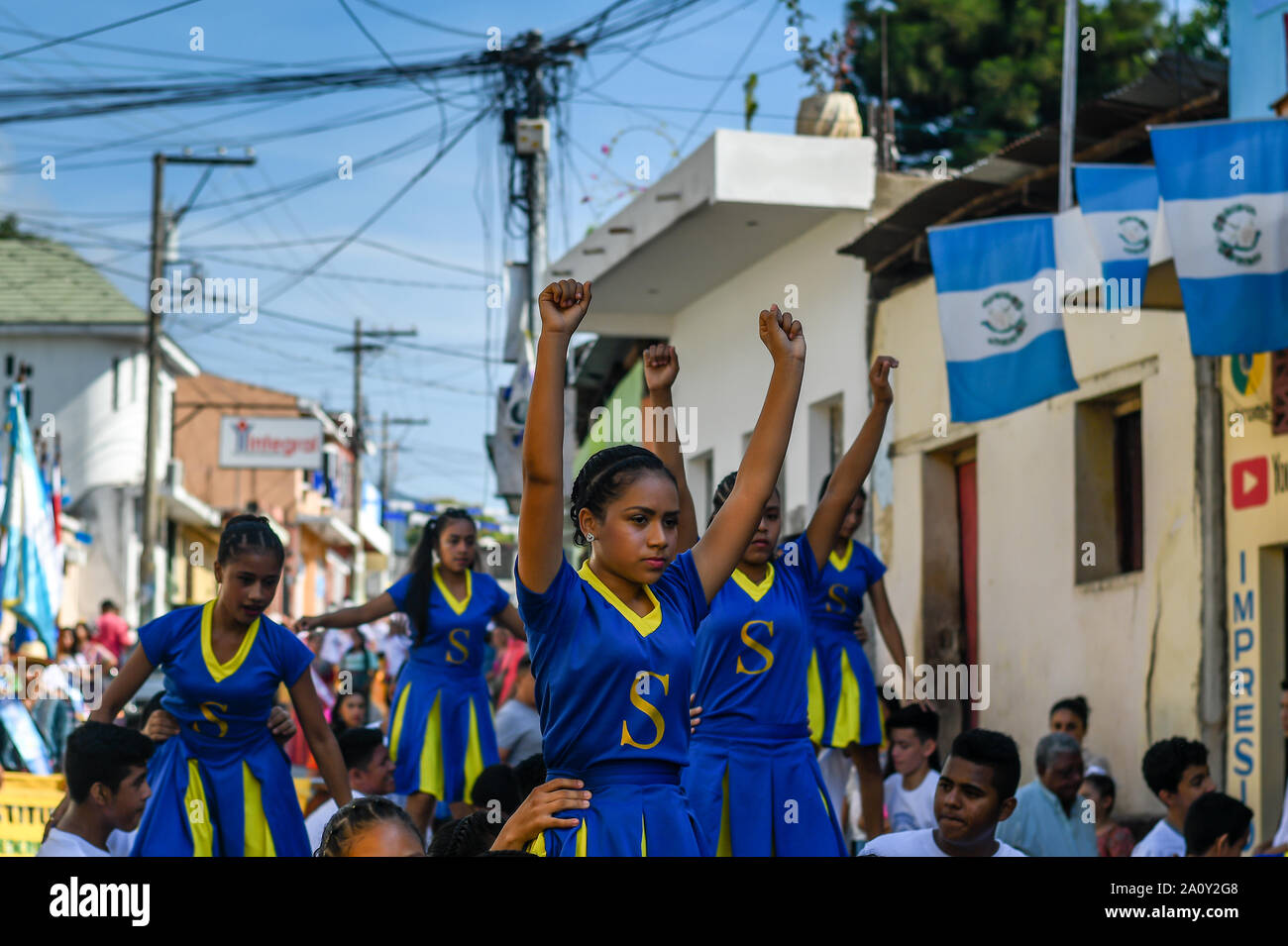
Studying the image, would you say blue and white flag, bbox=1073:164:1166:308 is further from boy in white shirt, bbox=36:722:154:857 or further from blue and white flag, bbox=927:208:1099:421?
boy in white shirt, bbox=36:722:154:857

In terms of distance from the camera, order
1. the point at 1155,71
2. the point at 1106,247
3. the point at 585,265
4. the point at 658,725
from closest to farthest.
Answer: the point at 658,725
the point at 1106,247
the point at 1155,71
the point at 585,265

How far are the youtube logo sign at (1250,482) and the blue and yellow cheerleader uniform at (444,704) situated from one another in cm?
473

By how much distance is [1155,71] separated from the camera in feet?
42.9

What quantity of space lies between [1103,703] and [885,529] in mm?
4510

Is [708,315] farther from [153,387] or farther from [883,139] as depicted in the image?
[153,387]

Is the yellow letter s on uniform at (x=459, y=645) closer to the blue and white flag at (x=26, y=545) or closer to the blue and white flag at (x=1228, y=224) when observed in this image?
the blue and white flag at (x=1228, y=224)

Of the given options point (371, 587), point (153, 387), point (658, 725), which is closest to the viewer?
point (658, 725)

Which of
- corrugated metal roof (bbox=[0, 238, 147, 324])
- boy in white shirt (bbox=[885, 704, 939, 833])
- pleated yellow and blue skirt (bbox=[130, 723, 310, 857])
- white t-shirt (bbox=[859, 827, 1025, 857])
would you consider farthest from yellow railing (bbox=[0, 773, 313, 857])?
corrugated metal roof (bbox=[0, 238, 147, 324])

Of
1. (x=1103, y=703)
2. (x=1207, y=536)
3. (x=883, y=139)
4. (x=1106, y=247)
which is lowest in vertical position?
(x=1103, y=703)

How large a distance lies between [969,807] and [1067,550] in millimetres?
8361

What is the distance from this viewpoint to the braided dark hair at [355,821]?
4.21 metres

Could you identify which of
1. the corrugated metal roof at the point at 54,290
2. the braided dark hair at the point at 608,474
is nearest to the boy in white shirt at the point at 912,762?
the braided dark hair at the point at 608,474

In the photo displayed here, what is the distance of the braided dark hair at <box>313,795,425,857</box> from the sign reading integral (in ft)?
148

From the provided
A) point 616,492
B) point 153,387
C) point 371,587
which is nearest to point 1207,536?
point 616,492
